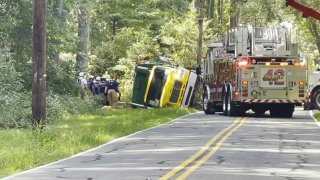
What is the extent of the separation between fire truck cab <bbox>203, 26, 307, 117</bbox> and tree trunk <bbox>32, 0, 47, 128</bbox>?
40.7 ft

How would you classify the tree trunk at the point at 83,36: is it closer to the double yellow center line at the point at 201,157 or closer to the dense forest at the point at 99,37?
the dense forest at the point at 99,37

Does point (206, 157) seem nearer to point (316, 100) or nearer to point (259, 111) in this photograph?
A: point (259, 111)

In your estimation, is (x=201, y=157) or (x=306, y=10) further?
(x=306, y=10)

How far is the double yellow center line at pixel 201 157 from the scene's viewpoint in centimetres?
1370

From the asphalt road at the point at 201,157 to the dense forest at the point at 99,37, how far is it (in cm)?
573

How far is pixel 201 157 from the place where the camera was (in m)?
16.5

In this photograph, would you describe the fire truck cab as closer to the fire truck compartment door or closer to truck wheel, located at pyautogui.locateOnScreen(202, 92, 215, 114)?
the fire truck compartment door

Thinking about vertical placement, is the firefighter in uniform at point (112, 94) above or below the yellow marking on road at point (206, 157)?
above

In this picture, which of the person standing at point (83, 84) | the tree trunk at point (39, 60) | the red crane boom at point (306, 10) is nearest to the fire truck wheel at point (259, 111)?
the red crane boom at point (306, 10)

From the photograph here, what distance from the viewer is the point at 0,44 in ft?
93.8

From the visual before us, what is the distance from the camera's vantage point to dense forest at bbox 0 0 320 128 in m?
27.4

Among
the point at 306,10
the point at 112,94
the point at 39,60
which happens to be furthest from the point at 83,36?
the point at 39,60

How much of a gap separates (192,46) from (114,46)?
7.73m

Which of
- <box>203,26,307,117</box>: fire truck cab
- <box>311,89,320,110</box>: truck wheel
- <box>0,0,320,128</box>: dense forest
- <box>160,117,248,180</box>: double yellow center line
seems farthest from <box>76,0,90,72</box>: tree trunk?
<box>160,117,248,180</box>: double yellow center line
